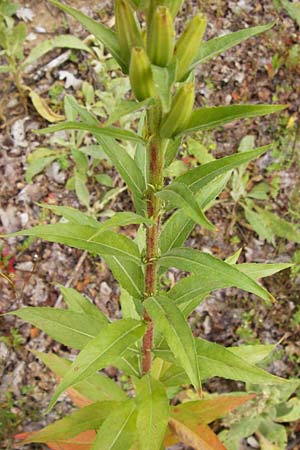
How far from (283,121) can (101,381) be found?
92.8 inches

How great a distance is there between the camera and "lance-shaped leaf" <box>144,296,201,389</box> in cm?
144

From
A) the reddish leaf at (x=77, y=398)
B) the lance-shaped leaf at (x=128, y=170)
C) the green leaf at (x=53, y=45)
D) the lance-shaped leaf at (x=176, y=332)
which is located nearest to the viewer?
the lance-shaped leaf at (x=176, y=332)

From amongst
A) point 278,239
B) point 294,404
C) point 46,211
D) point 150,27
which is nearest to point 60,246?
point 46,211

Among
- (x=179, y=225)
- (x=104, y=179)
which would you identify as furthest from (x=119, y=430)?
(x=104, y=179)

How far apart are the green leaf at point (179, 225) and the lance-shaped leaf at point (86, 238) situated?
16 centimetres

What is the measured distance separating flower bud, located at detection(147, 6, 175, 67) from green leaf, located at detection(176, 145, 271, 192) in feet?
1.07

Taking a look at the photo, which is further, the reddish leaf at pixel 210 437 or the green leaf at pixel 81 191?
the green leaf at pixel 81 191

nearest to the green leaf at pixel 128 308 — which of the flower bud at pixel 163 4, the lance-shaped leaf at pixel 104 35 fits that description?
the lance-shaped leaf at pixel 104 35

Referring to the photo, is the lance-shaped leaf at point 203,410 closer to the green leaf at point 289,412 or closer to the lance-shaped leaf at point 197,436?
the lance-shaped leaf at point 197,436

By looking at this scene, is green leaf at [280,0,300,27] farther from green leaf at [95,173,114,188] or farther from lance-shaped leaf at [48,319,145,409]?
lance-shaped leaf at [48,319,145,409]

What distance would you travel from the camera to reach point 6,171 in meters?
3.42

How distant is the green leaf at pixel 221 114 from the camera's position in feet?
3.97

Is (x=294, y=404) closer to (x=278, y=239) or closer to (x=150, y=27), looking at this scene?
(x=278, y=239)

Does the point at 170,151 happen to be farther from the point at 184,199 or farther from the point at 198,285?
the point at 198,285
